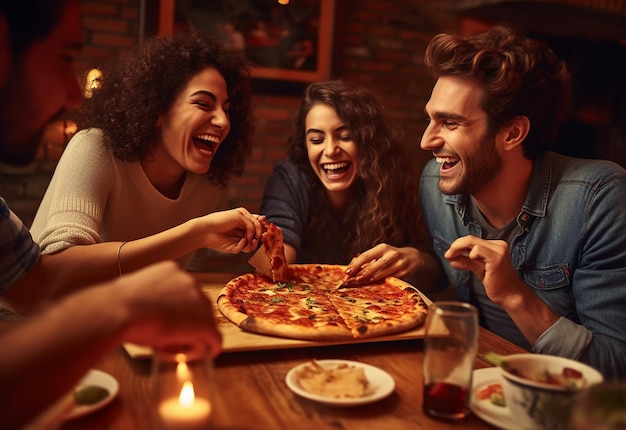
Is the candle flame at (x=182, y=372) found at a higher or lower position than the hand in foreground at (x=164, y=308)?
lower

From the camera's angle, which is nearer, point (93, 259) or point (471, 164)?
point (93, 259)

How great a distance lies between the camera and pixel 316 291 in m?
2.35

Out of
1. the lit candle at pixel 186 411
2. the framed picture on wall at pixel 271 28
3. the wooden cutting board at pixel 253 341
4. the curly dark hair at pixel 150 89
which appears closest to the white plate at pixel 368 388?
the wooden cutting board at pixel 253 341

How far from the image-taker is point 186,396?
96 centimetres

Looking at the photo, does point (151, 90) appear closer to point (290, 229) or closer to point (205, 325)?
point (290, 229)

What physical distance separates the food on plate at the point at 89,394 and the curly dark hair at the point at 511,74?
1.84 m

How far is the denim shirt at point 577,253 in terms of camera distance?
1.83m

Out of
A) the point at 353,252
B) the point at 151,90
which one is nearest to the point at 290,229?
the point at 353,252

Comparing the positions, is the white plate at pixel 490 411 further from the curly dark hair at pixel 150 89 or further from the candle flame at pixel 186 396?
the curly dark hair at pixel 150 89

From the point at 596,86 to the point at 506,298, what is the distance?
16.3ft

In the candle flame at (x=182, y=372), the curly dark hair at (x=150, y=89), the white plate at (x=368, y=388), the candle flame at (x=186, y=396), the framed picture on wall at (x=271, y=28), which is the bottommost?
the white plate at (x=368, y=388)

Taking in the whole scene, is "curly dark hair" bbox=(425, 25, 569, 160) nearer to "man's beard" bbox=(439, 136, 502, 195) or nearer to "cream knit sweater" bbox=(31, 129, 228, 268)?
"man's beard" bbox=(439, 136, 502, 195)

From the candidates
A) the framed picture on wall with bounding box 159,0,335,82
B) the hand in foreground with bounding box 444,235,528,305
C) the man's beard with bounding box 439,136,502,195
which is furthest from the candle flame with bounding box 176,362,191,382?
the framed picture on wall with bounding box 159,0,335,82

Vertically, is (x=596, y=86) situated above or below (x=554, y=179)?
above
